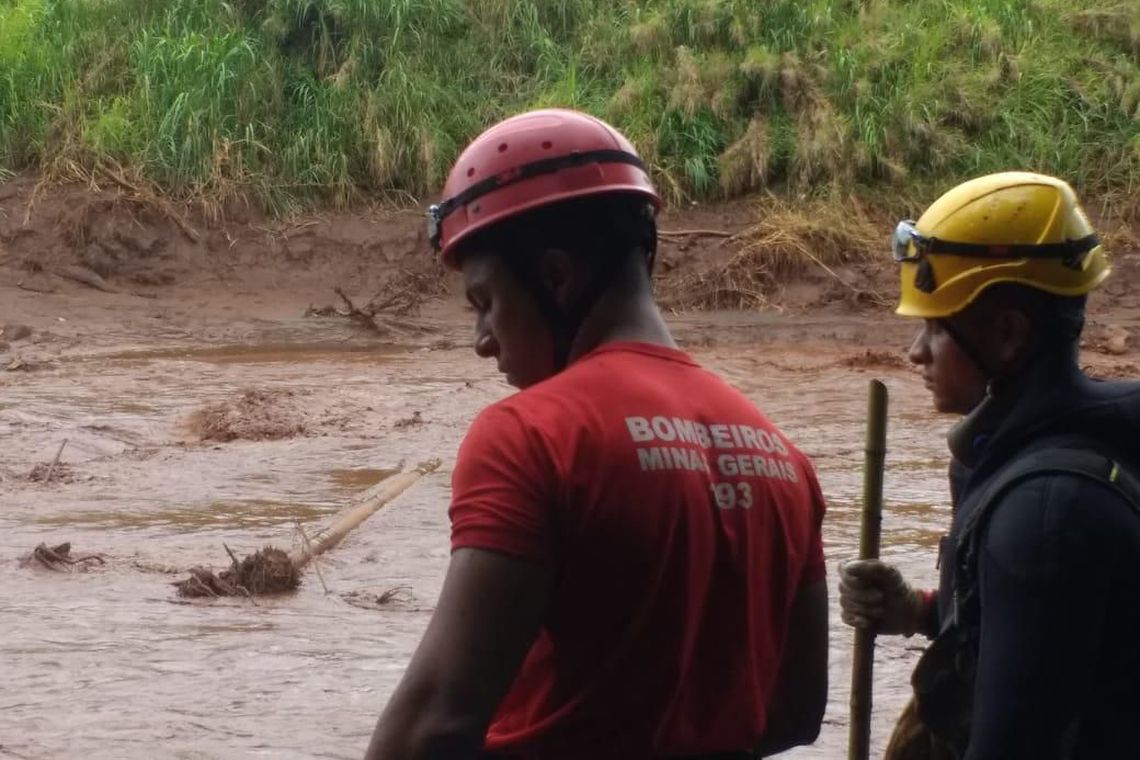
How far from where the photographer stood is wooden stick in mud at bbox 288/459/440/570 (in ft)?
21.6

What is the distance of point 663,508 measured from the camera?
6.21ft

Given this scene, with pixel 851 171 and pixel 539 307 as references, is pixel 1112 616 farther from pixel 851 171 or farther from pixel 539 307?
pixel 851 171

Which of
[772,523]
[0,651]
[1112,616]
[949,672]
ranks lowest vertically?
[0,651]

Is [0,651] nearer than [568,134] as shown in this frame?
No

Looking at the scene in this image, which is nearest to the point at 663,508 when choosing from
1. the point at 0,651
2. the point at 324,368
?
the point at 0,651

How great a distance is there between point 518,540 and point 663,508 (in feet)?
0.57

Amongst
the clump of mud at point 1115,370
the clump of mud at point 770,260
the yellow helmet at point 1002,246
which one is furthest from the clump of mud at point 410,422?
the yellow helmet at point 1002,246

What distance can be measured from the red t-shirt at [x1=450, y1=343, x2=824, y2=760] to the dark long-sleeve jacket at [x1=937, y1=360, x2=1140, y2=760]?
0.88 ft

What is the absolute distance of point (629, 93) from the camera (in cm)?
1544

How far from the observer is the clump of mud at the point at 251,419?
948cm

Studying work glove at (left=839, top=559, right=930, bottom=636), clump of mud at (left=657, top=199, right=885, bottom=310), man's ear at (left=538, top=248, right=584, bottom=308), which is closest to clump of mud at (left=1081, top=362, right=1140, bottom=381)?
clump of mud at (left=657, top=199, right=885, bottom=310)

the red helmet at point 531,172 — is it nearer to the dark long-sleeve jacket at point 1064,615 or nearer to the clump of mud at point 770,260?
the dark long-sleeve jacket at point 1064,615

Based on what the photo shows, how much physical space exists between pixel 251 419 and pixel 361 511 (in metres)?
2.49

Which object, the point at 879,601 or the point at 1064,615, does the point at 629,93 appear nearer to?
the point at 879,601
